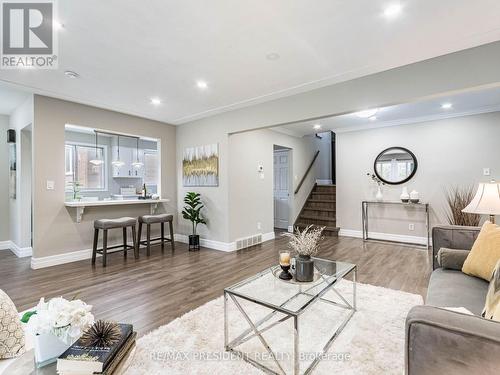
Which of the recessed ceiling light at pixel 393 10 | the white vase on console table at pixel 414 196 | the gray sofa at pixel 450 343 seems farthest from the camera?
the white vase on console table at pixel 414 196

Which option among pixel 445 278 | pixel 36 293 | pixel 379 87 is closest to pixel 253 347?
pixel 445 278

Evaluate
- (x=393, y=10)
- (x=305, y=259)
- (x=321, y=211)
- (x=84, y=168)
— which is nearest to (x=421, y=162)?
(x=321, y=211)

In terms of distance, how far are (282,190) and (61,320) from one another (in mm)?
6117

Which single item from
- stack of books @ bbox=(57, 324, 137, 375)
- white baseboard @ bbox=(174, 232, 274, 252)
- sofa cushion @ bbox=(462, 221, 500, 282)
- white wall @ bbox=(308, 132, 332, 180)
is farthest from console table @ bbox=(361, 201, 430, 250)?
stack of books @ bbox=(57, 324, 137, 375)

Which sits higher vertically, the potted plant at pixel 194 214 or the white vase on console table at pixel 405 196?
the white vase on console table at pixel 405 196

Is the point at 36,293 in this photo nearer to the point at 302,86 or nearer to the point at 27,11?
the point at 27,11

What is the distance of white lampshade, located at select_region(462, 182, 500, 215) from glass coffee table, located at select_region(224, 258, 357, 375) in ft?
4.41

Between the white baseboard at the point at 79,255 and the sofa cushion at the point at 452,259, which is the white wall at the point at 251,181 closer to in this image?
the white baseboard at the point at 79,255

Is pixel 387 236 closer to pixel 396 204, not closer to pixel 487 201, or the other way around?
pixel 396 204

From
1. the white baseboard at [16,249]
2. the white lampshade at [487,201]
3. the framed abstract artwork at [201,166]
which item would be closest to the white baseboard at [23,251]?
the white baseboard at [16,249]

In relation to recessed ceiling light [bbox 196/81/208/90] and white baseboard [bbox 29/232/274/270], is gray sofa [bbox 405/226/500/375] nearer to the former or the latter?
recessed ceiling light [bbox 196/81/208/90]

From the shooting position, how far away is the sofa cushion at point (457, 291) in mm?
1580

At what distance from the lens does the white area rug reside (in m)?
1.68

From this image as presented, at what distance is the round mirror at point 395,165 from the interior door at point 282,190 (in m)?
2.18
